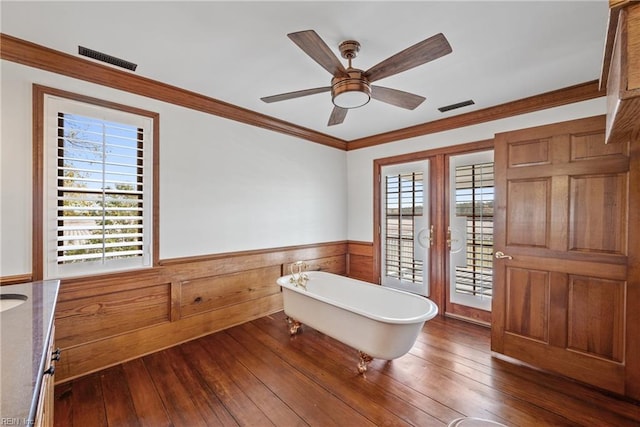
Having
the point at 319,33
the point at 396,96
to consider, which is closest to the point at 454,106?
the point at 396,96

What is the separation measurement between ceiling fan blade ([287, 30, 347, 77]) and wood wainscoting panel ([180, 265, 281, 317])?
242 centimetres

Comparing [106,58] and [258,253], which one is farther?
[258,253]

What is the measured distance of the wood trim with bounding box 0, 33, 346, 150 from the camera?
6.39 ft

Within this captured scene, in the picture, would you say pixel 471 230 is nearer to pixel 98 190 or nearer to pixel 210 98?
pixel 210 98

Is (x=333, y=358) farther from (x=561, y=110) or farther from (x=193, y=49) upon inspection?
(x=561, y=110)

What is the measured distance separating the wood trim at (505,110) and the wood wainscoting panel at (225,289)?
103 inches

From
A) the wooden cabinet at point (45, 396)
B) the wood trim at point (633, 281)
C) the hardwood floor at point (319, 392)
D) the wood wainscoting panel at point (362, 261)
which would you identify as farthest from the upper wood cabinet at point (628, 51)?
the wood wainscoting panel at point (362, 261)

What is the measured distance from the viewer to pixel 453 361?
247cm

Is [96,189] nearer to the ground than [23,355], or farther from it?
farther from it

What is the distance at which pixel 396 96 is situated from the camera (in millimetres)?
2109

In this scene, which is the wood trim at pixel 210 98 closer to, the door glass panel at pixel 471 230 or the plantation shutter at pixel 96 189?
the plantation shutter at pixel 96 189

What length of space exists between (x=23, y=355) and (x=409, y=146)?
4.03m

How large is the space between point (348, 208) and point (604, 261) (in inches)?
124

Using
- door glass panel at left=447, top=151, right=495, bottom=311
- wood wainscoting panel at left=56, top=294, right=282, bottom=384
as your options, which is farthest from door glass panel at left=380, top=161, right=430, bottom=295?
wood wainscoting panel at left=56, top=294, right=282, bottom=384
